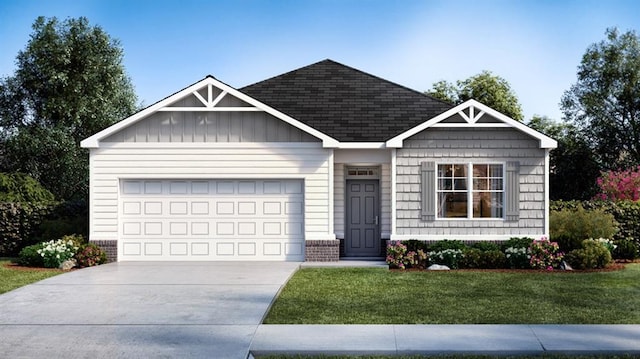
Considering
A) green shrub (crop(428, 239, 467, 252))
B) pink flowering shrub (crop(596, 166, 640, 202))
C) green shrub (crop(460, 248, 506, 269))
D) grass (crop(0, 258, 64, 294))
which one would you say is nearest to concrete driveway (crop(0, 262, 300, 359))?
grass (crop(0, 258, 64, 294))

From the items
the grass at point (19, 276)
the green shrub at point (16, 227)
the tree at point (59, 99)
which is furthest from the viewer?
the tree at point (59, 99)

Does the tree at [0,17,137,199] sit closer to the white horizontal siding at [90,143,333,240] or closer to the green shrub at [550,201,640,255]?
the white horizontal siding at [90,143,333,240]

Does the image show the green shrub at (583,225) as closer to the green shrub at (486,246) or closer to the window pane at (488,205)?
the window pane at (488,205)

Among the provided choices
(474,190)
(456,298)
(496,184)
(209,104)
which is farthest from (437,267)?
(209,104)

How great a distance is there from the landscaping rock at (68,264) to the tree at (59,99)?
16.5 metres

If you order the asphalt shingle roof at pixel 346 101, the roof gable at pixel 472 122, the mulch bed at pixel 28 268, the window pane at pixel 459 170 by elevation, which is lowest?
the mulch bed at pixel 28 268

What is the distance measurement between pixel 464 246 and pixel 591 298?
5237mm

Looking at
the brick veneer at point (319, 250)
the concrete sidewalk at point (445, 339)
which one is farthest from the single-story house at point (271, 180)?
the concrete sidewalk at point (445, 339)

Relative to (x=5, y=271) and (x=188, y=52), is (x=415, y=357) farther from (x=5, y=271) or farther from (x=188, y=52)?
(x=188, y=52)

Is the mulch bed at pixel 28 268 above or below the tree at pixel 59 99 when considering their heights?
below

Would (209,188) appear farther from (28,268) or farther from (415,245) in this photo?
(415,245)

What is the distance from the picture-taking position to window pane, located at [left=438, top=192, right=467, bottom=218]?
58.4ft

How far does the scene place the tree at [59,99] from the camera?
1264 inches

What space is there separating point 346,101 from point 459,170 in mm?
4499
